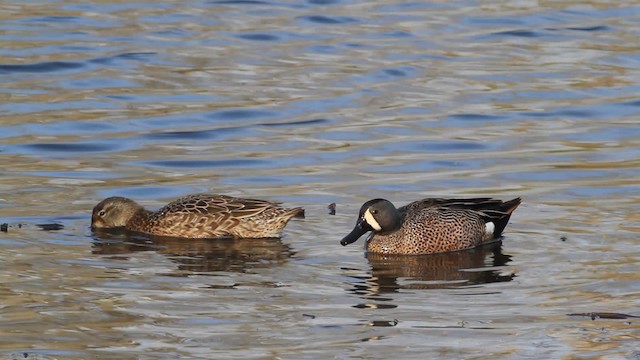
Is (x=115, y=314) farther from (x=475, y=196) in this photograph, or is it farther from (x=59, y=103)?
(x=59, y=103)

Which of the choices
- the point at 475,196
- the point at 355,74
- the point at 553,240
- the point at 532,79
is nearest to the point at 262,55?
the point at 355,74

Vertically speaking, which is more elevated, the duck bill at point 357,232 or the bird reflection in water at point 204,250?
the duck bill at point 357,232

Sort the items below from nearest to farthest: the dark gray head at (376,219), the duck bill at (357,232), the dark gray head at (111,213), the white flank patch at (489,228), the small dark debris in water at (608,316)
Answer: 1. the small dark debris in water at (608,316)
2. the duck bill at (357,232)
3. the dark gray head at (376,219)
4. the white flank patch at (489,228)
5. the dark gray head at (111,213)

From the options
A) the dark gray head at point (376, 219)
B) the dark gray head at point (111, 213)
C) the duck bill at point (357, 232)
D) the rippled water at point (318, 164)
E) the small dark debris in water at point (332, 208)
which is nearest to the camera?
the rippled water at point (318, 164)

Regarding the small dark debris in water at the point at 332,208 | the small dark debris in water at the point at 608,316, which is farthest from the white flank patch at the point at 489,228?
the small dark debris in water at the point at 608,316

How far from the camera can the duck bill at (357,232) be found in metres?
10.5

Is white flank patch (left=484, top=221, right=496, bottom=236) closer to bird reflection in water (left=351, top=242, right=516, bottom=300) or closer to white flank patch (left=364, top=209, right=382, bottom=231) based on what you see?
bird reflection in water (left=351, top=242, right=516, bottom=300)

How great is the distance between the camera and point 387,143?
14.5m

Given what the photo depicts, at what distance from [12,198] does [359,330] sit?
179 inches

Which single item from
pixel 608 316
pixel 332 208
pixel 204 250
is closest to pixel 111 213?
pixel 204 250

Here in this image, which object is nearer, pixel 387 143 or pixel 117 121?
pixel 387 143

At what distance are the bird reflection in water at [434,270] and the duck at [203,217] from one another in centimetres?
80

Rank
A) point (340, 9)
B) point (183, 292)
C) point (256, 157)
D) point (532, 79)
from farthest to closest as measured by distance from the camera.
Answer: point (340, 9)
point (532, 79)
point (256, 157)
point (183, 292)

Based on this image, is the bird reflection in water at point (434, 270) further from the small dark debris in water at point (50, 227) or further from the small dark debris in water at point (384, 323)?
the small dark debris in water at point (50, 227)
